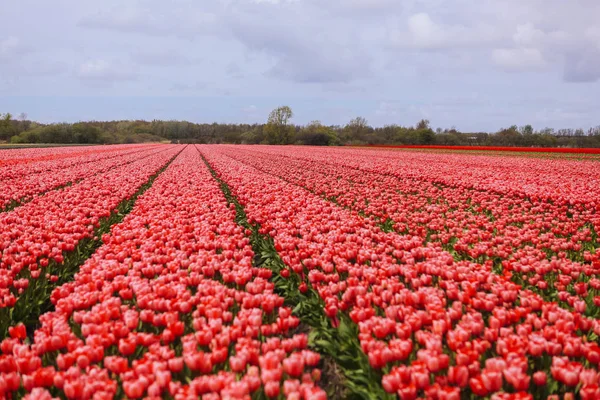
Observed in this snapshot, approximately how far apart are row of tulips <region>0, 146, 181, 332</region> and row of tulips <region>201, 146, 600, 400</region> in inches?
98.6

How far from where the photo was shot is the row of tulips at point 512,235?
4.26 metres

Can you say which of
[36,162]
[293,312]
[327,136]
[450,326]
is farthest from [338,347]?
[327,136]

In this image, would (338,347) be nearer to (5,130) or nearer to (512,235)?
(512,235)

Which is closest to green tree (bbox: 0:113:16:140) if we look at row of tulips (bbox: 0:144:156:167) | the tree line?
the tree line

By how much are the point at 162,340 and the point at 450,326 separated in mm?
2006

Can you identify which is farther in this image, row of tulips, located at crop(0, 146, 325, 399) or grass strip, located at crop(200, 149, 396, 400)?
grass strip, located at crop(200, 149, 396, 400)

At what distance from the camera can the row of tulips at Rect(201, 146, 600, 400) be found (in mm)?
2408

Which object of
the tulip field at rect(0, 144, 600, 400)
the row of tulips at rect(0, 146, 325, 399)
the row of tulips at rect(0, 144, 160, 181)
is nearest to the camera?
the row of tulips at rect(0, 146, 325, 399)

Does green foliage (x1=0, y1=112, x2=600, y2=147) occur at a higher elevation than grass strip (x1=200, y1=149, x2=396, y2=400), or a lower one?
higher

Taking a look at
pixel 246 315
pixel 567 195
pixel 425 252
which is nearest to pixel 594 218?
pixel 567 195

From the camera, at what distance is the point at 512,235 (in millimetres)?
5992

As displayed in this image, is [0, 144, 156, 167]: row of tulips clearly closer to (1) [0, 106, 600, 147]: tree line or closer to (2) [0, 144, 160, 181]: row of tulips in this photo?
(2) [0, 144, 160, 181]: row of tulips

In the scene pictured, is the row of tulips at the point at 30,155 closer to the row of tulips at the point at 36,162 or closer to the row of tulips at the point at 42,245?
the row of tulips at the point at 36,162

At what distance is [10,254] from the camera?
495 cm
